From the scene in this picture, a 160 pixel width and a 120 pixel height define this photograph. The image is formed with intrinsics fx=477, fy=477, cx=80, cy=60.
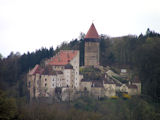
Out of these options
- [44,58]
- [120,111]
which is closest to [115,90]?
[120,111]

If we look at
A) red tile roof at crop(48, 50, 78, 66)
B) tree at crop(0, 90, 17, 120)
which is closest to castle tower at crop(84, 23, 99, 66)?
red tile roof at crop(48, 50, 78, 66)

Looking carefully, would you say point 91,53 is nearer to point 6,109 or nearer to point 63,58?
point 63,58

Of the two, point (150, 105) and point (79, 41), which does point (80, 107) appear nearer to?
point (150, 105)

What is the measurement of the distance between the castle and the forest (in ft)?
4.79

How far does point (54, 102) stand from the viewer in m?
59.7

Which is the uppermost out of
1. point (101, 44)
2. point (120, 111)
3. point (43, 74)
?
point (101, 44)

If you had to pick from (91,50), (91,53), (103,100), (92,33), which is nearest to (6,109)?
(103,100)

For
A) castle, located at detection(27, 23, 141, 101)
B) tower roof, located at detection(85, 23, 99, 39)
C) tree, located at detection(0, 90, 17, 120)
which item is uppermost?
tower roof, located at detection(85, 23, 99, 39)

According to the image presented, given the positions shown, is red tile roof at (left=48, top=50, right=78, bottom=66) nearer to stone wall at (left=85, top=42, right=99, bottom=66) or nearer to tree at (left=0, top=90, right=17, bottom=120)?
stone wall at (left=85, top=42, right=99, bottom=66)

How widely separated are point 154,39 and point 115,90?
39.3 feet

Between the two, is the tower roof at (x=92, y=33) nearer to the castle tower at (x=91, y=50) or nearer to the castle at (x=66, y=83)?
the castle tower at (x=91, y=50)

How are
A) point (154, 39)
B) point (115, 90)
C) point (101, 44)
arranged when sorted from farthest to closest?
point (101, 44)
point (154, 39)
point (115, 90)

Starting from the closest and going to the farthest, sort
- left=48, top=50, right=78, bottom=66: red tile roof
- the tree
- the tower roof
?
1. the tree
2. left=48, top=50, right=78, bottom=66: red tile roof
3. the tower roof

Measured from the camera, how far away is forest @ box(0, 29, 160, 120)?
50.5m
